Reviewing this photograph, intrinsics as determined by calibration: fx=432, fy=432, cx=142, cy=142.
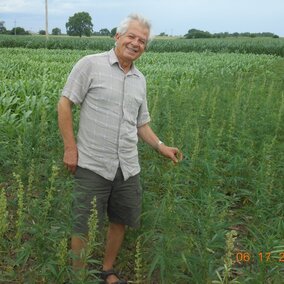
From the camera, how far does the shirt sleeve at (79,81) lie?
267 centimetres

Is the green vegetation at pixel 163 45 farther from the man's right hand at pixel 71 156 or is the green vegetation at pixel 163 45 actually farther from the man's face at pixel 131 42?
the man's right hand at pixel 71 156

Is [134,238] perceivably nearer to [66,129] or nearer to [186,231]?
[186,231]

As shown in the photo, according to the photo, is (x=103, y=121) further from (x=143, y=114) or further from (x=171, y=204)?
(x=171, y=204)

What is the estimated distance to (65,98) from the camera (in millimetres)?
2711

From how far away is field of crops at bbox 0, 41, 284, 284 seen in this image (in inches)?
93.4

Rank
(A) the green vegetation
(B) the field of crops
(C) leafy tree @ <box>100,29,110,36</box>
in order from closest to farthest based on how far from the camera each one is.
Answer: (B) the field of crops
(A) the green vegetation
(C) leafy tree @ <box>100,29,110,36</box>

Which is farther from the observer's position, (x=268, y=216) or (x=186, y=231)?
(x=268, y=216)

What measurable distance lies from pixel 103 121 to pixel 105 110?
71 mm

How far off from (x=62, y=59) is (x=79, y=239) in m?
13.7

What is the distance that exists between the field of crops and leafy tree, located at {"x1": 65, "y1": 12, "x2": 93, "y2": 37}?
8275cm

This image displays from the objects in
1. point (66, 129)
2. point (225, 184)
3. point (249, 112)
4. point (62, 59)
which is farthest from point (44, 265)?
point (62, 59)

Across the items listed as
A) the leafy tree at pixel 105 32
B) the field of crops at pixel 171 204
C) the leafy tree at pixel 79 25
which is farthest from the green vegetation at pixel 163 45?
the leafy tree at pixel 79 25

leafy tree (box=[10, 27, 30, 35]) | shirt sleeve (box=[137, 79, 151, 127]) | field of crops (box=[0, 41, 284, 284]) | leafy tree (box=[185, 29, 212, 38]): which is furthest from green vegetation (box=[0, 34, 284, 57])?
shirt sleeve (box=[137, 79, 151, 127])

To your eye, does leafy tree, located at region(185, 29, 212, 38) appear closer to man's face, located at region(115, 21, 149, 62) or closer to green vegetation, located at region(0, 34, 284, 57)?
green vegetation, located at region(0, 34, 284, 57)
